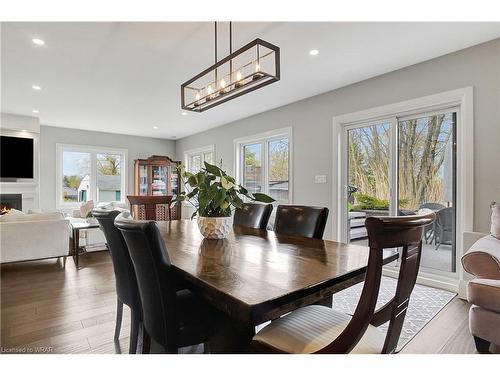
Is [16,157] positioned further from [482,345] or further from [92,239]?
[482,345]

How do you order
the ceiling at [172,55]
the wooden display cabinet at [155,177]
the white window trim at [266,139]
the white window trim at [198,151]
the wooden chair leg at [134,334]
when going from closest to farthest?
the wooden chair leg at [134,334], the ceiling at [172,55], the white window trim at [266,139], the white window trim at [198,151], the wooden display cabinet at [155,177]

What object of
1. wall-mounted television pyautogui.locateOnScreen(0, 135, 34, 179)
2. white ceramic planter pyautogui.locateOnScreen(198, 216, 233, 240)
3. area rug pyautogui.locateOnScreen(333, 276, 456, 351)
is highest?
wall-mounted television pyautogui.locateOnScreen(0, 135, 34, 179)

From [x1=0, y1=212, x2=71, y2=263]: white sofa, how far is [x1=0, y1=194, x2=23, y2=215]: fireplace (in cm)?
225

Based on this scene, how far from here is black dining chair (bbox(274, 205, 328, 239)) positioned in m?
2.05

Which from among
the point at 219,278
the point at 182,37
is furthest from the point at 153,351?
the point at 182,37

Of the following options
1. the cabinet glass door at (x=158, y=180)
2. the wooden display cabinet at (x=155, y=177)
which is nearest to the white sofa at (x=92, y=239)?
the wooden display cabinet at (x=155, y=177)

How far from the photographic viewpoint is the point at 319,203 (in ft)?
13.5

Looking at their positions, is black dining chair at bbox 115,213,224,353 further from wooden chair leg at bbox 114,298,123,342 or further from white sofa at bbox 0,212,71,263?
white sofa at bbox 0,212,71,263

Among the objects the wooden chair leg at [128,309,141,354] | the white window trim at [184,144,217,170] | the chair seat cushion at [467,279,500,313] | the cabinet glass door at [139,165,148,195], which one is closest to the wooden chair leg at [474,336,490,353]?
the chair seat cushion at [467,279,500,313]

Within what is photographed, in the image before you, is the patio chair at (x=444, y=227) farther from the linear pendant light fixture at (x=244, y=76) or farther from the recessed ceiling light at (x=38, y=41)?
the recessed ceiling light at (x=38, y=41)

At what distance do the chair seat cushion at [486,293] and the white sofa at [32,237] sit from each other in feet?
14.5

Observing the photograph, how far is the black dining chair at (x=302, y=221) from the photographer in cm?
205

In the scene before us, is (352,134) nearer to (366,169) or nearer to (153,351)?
(366,169)
